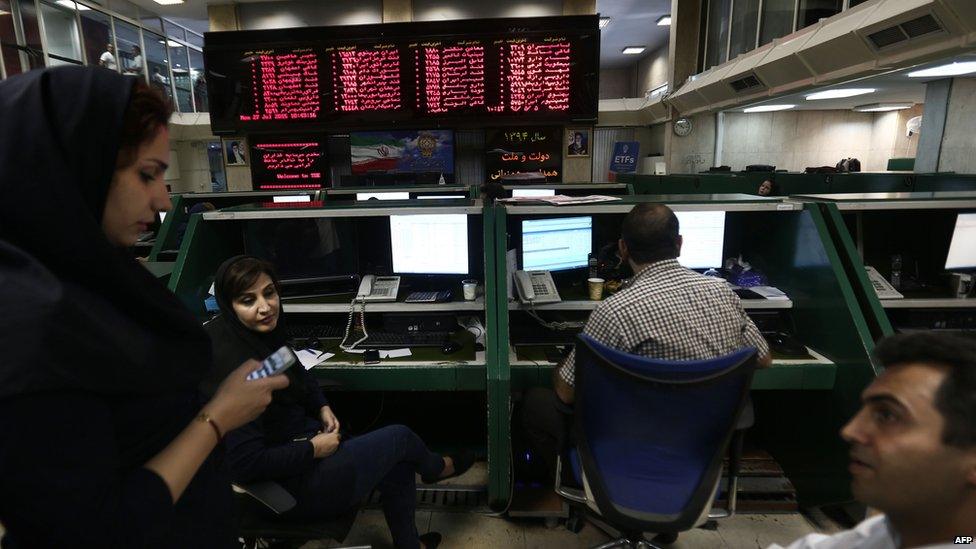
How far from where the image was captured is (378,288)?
7.29 ft

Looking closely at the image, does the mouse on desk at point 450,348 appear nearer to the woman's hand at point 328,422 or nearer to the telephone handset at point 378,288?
the telephone handset at point 378,288

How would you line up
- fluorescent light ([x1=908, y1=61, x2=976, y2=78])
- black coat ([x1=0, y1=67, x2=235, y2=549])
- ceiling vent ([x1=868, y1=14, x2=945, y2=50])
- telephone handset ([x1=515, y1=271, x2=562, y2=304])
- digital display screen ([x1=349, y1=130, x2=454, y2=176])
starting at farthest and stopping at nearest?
digital display screen ([x1=349, y1=130, x2=454, y2=176])
fluorescent light ([x1=908, y1=61, x2=976, y2=78])
ceiling vent ([x1=868, y1=14, x2=945, y2=50])
telephone handset ([x1=515, y1=271, x2=562, y2=304])
black coat ([x1=0, y1=67, x2=235, y2=549])

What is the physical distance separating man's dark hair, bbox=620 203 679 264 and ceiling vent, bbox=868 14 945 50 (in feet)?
8.33

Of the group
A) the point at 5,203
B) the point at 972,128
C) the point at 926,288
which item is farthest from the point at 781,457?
the point at 972,128

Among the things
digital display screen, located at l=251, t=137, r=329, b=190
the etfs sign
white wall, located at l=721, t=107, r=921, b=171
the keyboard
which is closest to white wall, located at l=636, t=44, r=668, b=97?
white wall, located at l=721, t=107, r=921, b=171

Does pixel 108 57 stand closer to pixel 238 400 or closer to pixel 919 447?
pixel 238 400

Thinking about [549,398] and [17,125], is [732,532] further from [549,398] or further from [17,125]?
[17,125]

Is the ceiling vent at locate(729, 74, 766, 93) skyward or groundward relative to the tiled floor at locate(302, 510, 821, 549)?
skyward

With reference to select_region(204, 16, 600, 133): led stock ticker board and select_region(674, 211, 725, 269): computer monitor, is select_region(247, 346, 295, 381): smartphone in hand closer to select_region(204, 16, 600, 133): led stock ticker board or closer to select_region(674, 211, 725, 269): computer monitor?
select_region(674, 211, 725, 269): computer monitor

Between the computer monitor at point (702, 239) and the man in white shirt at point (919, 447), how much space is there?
1.55 meters

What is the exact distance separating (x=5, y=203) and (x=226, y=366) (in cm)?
94

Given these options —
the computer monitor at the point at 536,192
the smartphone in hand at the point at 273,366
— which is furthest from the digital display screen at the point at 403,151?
the smartphone in hand at the point at 273,366

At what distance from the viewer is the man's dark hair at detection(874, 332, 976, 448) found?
698mm

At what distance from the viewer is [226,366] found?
1438 mm
